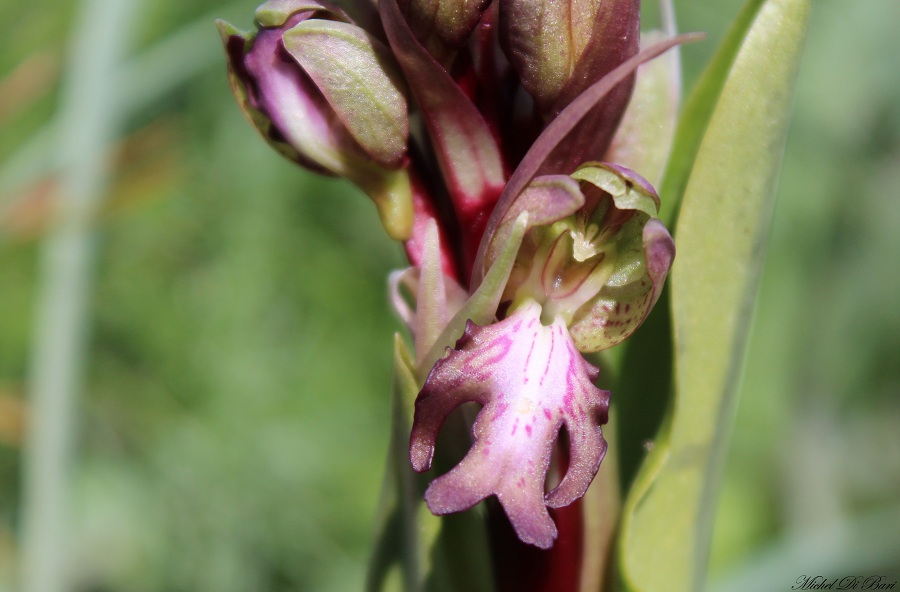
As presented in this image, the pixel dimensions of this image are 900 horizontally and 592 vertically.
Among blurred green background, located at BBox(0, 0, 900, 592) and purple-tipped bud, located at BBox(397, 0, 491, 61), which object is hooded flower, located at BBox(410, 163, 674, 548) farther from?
blurred green background, located at BBox(0, 0, 900, 592)

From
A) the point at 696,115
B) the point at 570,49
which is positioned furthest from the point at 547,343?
the point at 696,115

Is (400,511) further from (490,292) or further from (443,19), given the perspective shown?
(443,19)

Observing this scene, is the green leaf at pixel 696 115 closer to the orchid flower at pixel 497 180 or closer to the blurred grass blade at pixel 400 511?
the orchid flower at pixel 497 180

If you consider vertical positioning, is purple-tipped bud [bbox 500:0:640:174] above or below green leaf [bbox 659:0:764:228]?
above

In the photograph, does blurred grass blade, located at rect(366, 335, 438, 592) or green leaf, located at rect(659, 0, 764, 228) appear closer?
blurred grass blade, located at rect(366, 335, 438, 592)

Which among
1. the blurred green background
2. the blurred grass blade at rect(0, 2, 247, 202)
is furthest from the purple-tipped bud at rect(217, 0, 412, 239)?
the blurred green background

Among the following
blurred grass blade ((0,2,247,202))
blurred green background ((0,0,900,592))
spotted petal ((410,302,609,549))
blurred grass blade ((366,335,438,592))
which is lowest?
blurred green background ((0,0,900,592))
